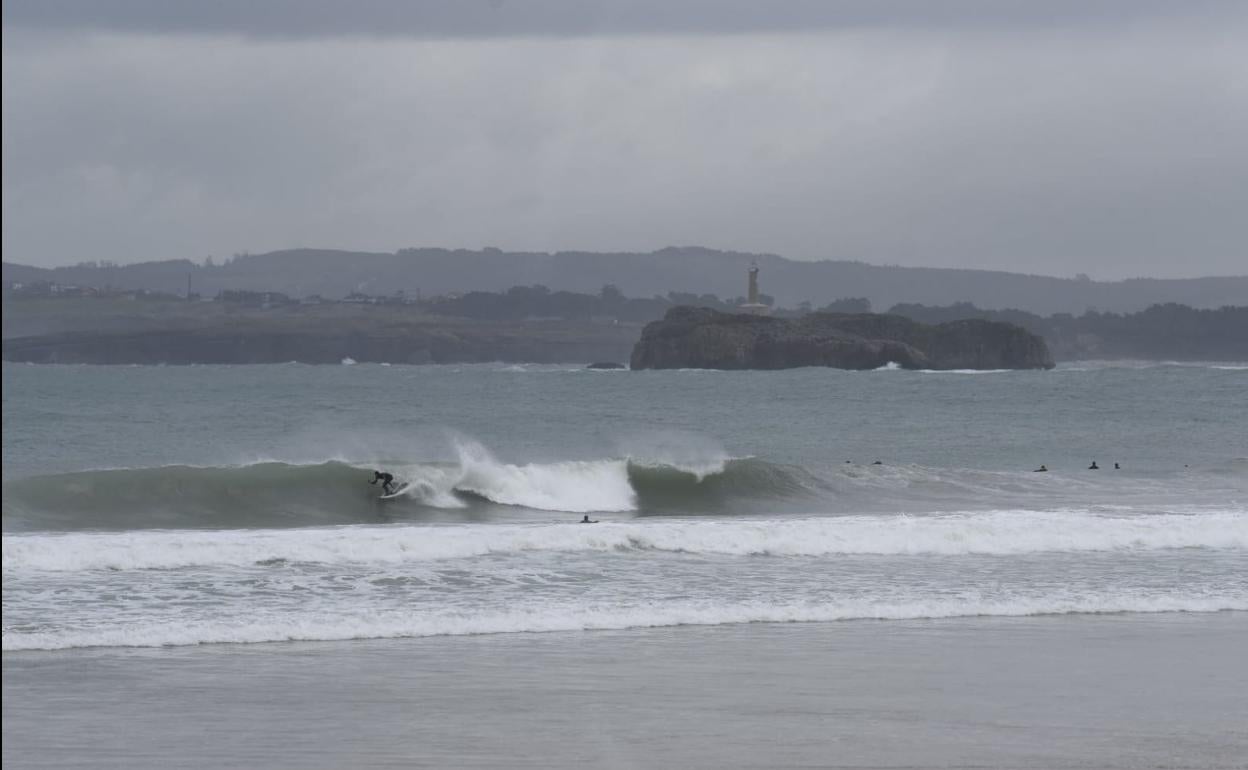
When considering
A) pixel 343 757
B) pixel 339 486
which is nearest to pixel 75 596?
pixel 343 757

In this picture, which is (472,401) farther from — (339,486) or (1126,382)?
(1126,382)

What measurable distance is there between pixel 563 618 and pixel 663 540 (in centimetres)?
549

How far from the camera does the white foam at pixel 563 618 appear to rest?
12016 mm

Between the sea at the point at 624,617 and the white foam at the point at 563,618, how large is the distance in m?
0.05

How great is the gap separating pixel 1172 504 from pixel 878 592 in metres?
13.1

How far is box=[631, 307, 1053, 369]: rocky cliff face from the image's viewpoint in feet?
408

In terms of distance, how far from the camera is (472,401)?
66500 mm

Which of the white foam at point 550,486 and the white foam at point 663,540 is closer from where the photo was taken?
the white foam at point 663,540

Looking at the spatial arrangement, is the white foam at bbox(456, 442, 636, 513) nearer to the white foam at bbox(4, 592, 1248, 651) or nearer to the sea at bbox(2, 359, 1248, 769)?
the sea at bbox(2, 359, 1248, 769)

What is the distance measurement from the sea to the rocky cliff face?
8957 cm

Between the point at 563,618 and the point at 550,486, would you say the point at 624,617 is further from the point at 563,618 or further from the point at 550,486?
the point at 550,486

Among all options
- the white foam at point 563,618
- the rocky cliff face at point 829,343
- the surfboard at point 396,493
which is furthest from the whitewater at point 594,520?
the rocky cliff face at point 829,343

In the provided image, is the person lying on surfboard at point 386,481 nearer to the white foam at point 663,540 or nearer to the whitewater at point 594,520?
the whitewater at point 594,520

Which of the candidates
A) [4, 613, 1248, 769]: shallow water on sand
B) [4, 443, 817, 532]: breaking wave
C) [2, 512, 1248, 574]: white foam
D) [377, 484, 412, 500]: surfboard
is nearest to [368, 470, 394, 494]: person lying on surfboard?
[377, 484, 412, 500]: surfboard
